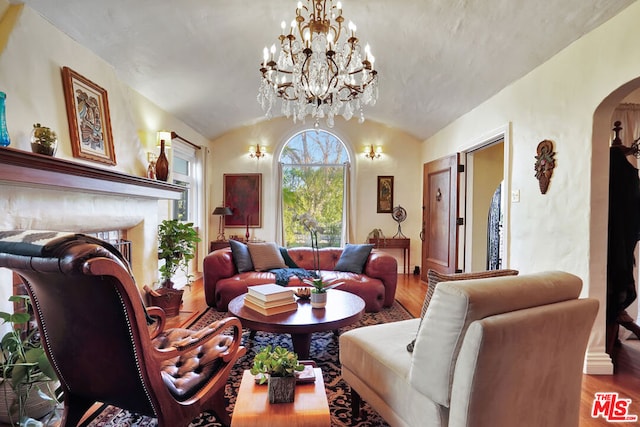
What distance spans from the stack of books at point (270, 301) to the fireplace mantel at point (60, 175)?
140 centimetres

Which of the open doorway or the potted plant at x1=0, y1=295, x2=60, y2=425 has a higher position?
the open doorway

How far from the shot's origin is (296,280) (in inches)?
136

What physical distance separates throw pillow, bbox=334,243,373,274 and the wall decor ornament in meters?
1.88

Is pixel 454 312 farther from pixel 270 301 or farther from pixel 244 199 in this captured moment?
pixel 244 199

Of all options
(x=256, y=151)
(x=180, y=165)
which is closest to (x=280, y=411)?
(x=180, y=165)

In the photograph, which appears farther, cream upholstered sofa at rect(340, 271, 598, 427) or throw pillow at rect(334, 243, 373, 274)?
throw pillow at rect(334, 243, 373, 274)

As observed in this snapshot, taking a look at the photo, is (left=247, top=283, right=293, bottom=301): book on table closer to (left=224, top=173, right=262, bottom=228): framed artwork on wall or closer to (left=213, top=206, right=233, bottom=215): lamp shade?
(left=213, top=206, right=233, bottom=215): lamp shade

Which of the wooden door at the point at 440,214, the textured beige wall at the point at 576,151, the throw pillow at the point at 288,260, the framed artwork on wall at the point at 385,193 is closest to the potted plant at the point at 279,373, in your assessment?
the textured beige wall at the point at 576,151

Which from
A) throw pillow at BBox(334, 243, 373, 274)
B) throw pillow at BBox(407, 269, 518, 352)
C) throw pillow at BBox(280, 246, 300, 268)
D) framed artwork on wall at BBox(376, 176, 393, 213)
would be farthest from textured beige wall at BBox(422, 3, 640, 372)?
framed artwork on wall at BBox(376, 176, 393, 213)

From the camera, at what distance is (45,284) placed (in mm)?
1160

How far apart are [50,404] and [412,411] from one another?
5.93ft

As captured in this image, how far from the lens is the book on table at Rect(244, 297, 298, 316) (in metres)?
2.21

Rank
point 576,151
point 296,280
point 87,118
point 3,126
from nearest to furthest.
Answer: point 3,126 < point 576,151 < point 87,118 < point 296,280

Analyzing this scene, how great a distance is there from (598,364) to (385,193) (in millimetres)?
3848
